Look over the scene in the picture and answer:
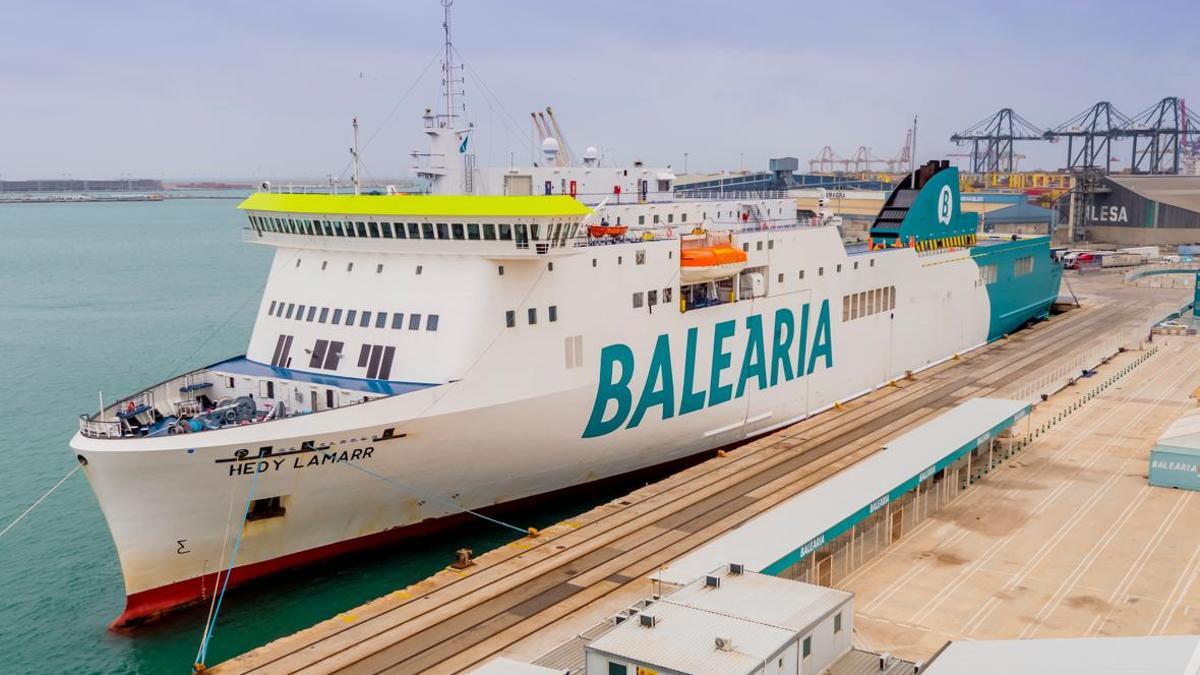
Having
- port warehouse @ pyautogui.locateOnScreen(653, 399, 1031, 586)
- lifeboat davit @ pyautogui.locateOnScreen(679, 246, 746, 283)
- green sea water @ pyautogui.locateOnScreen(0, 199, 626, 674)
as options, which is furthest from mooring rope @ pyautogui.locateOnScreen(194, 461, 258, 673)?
lifeboat davit @ pyautogui.locateOnScreen(679, 246, 746, 283)

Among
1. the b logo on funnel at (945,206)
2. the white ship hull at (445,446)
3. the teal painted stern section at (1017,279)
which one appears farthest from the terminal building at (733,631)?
the teal painted stern section at (1017,279)

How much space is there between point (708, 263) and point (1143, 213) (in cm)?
8147

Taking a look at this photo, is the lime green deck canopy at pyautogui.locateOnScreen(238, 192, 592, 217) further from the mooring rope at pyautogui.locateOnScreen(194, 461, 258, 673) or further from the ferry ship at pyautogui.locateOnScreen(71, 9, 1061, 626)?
the mooring rope at pyautogui.locateOnScreen(194, 461, 258, 673)

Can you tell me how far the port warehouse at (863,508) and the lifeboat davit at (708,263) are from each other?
243 inches

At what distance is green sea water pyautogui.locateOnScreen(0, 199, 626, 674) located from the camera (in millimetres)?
17953

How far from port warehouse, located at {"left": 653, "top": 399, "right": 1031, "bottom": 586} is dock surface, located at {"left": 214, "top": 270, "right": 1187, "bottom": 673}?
1.57 metres

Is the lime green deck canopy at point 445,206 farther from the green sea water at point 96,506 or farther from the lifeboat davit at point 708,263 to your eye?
the green sea water at point 96,506

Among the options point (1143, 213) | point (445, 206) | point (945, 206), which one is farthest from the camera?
point (1143, 213)

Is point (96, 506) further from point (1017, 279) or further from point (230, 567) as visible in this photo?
point (1017, 279)

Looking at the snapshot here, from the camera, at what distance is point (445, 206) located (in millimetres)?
20453

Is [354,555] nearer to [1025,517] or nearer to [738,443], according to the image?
[738,443]

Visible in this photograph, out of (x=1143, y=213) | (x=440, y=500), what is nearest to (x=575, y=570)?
(x=440, y=500)

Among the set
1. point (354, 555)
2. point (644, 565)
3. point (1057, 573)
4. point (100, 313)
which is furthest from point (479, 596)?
point (100, 313)

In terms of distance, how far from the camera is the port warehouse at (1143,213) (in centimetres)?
8812
